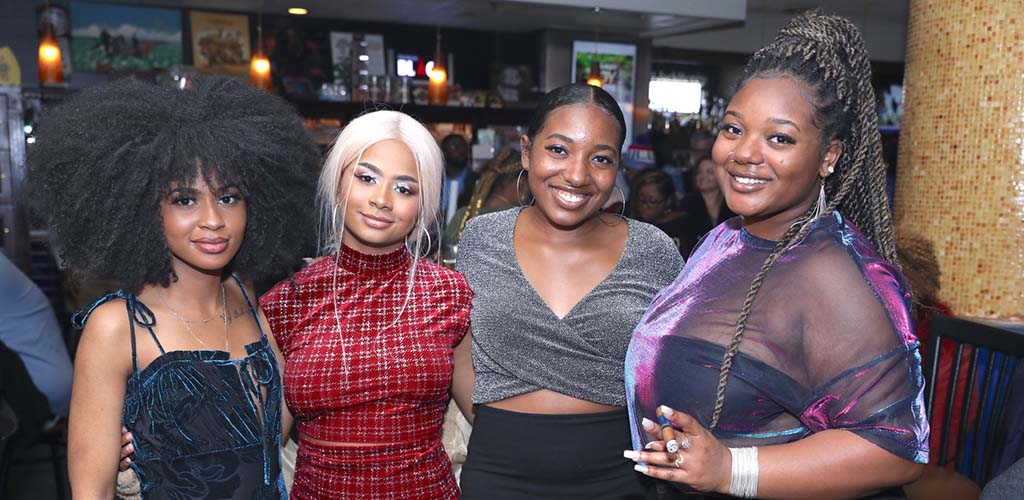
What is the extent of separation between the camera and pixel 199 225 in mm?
Answer: 1688

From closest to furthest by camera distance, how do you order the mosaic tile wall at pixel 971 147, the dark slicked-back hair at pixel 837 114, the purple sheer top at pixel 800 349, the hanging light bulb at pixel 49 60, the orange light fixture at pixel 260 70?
the purple sheer top at pixel 800 349 < the dark slicked-back hair at pixel 837 114 < the mosaic tile wall at pixel 971 147 < the hanging light bulb at pixel 49 60 < the orange light fixture at pixel 260 70

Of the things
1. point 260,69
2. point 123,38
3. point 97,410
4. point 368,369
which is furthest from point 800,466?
point 123,38

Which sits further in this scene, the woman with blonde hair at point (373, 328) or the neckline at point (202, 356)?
the woman with blonde hair at point (373, 328)

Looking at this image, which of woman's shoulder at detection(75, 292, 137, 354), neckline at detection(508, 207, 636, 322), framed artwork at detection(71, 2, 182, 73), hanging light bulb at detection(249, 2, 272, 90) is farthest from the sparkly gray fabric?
framed artwork at detection(71, 2, 182, 73)

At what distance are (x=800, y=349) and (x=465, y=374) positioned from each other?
95 centimetres

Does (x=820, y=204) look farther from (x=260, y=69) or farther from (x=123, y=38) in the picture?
(x=123, y=38)

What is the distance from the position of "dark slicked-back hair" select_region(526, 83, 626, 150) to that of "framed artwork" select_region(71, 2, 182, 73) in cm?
618

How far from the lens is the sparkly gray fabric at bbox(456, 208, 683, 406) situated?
6.42 ft

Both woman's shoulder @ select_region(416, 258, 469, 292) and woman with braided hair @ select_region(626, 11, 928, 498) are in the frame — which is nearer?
woman with braided hair @ select_region(626, 11, 928, 498)

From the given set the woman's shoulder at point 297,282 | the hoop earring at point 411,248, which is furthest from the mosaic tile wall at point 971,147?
the woman's shoulder at point 297,282

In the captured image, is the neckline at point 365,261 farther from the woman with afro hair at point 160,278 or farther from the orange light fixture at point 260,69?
the orange light fixture at point 260,69

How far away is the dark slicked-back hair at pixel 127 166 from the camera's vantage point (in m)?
1.68

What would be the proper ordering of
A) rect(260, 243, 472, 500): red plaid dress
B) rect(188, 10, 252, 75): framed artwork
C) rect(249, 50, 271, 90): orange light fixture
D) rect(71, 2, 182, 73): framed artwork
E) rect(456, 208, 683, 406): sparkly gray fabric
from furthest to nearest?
1. rect(188, 10, 252, 75): framed artwork
2. rect(71, 2, 182, 73): framed artwork
3. rect(249, 50, 271, 90): orange light fixture
4. rect(456, 208, 683, 406): sparkly gray fabric
5. rect(260, 243, 472, 500): red plaid dress

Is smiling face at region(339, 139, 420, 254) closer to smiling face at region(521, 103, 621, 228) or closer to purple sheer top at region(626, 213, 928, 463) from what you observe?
smiling face at region(521, 103, 621, 228)
